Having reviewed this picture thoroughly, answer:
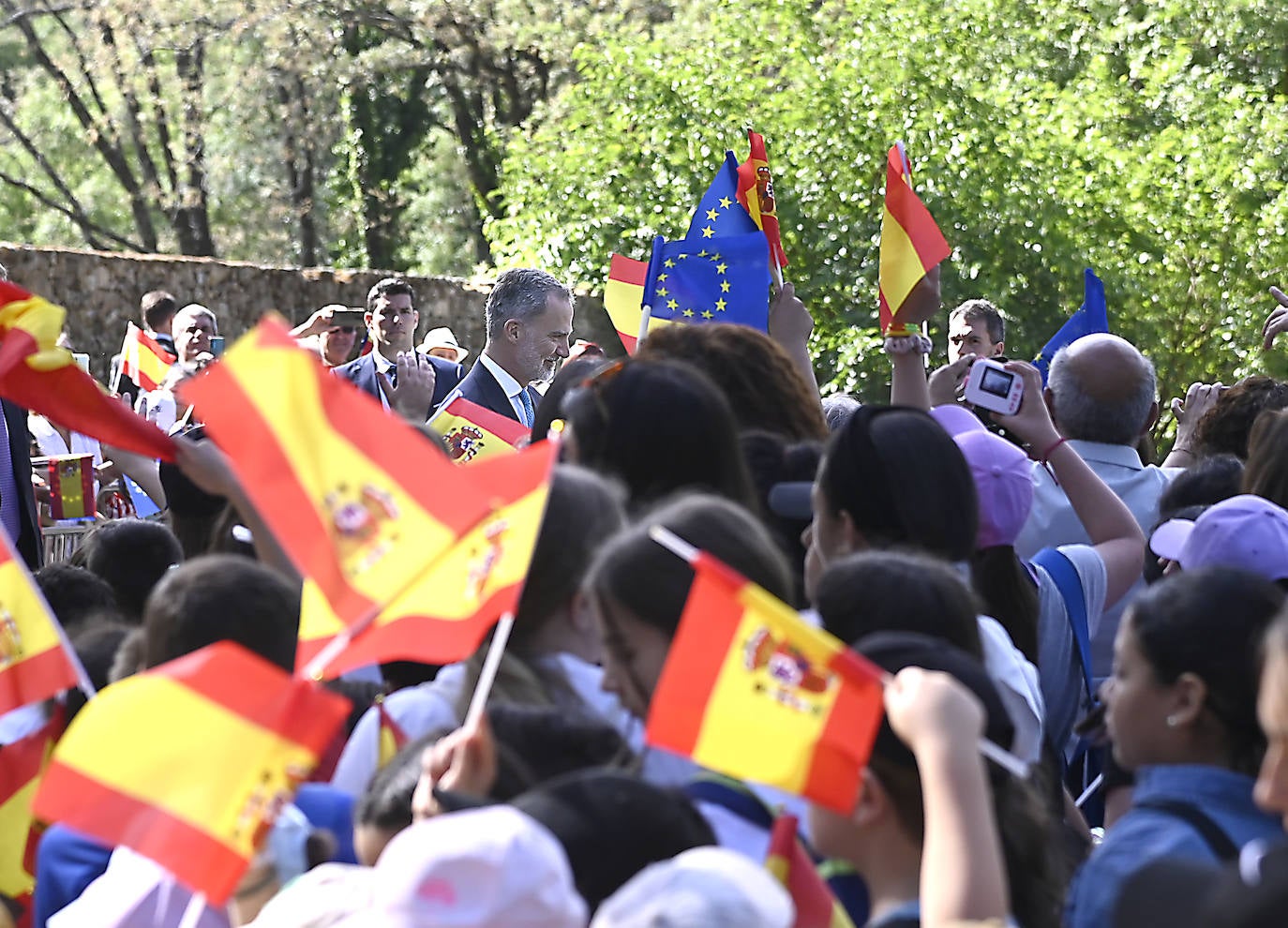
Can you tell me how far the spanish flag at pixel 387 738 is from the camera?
2635 mm

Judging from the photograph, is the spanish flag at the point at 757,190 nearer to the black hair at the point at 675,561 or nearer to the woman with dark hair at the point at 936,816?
the black hair at the point at 675,561

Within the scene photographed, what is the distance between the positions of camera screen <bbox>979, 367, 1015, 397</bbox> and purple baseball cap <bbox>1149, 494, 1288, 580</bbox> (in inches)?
30.8

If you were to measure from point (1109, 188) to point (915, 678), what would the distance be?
1199 cm

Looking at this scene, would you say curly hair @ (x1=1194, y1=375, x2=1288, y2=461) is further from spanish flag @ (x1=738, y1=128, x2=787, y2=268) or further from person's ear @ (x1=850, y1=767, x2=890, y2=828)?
person's ear @ (x1=850, y1=767, x2=890, y2=828)

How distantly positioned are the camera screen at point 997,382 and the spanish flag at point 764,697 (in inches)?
85.7

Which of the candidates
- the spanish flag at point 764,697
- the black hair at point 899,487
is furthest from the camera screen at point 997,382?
the spanish flag at point 764,697

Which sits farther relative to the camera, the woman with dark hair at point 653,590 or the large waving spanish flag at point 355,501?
the woman with dark hair at point 653,590

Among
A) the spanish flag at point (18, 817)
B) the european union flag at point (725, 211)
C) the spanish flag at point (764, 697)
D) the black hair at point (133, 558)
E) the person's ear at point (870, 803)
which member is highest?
the european union flag at point (725, 211)

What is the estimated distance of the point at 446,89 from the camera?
24.3 metres

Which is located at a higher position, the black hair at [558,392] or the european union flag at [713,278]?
the european union flag at [713,278]

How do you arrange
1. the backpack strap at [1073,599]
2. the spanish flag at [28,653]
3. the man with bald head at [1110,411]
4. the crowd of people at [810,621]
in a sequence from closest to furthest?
the crowd of people at [810,621]
the spanish flag at [28,653]
the backpack strap at [1073,599]
the man with bald head at [1110,411]

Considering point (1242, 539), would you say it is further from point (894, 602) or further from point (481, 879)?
point (481, 879)

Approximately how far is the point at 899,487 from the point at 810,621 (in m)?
0.52

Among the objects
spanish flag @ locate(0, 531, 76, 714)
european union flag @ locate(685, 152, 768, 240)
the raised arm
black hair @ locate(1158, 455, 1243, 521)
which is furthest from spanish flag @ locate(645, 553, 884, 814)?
european union flag @ locate(685, 152, 768, 240)
